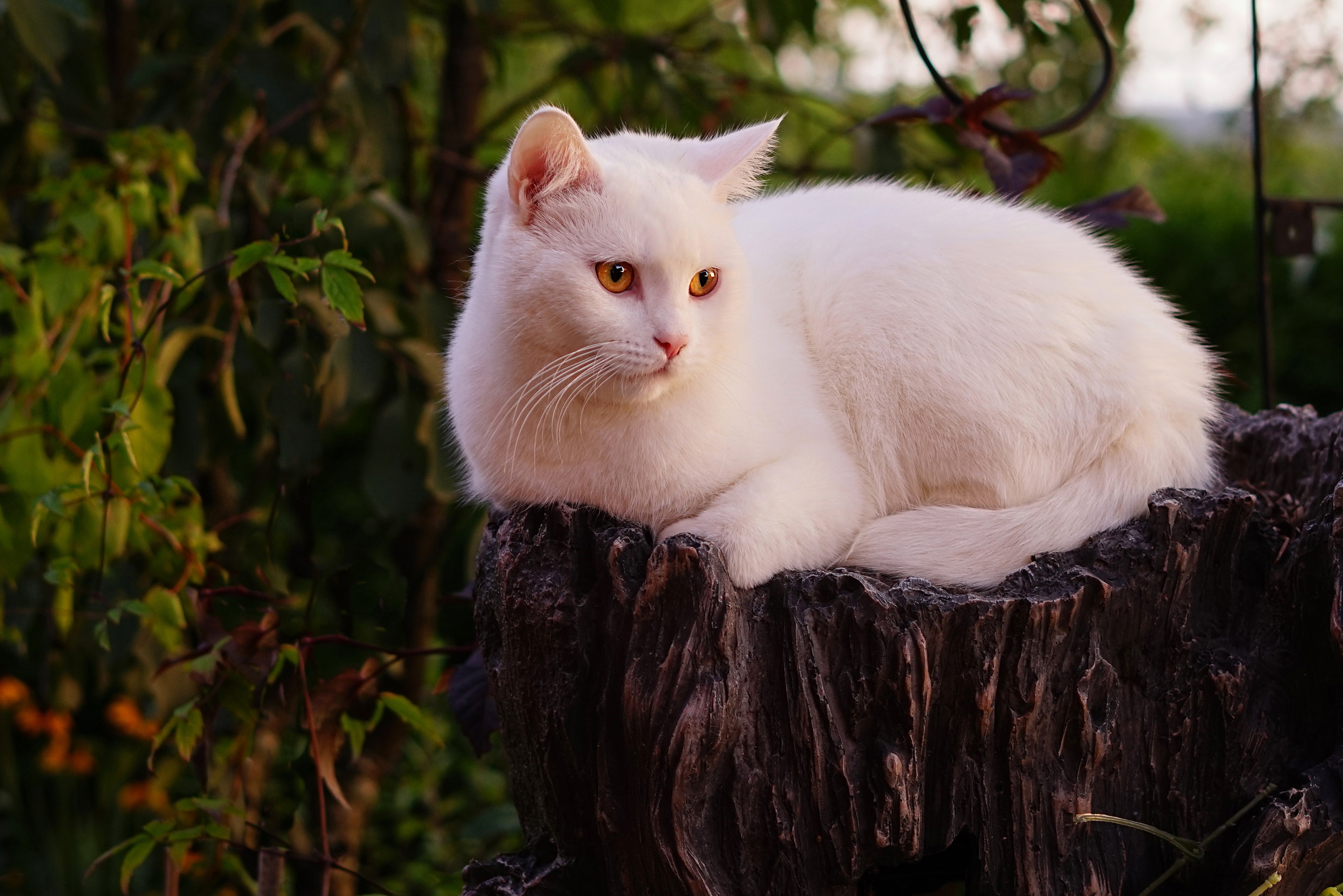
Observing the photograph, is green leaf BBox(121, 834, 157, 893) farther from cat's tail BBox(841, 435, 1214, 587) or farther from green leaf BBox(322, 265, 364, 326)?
cat's tail BBox(841, 435, 1214, 587)

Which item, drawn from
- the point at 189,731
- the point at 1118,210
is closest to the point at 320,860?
the point at 189,731

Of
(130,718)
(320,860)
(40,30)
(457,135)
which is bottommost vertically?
(130,718)

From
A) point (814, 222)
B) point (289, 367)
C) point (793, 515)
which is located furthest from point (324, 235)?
point (793, 515)

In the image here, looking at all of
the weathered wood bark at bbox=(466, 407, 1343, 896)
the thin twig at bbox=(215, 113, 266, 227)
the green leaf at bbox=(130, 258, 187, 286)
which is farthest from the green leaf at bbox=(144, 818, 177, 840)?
the thin twig at bbox=(215, 113, 266, 227)

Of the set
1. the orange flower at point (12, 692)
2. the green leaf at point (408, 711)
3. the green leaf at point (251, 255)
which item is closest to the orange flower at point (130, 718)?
the orange flower at point (12, 692)

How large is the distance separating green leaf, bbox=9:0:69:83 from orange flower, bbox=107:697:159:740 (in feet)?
5.72

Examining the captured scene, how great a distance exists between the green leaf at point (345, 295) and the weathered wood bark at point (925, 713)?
1.22 ft

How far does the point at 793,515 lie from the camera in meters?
1.48

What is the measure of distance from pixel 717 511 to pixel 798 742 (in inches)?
13.5

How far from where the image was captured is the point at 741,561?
138cm

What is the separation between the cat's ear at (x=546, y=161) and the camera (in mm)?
1434

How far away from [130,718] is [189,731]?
5.29 feet

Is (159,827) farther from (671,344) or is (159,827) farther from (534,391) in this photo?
(671,344)

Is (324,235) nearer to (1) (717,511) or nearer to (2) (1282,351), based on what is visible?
(1) (717,511)
